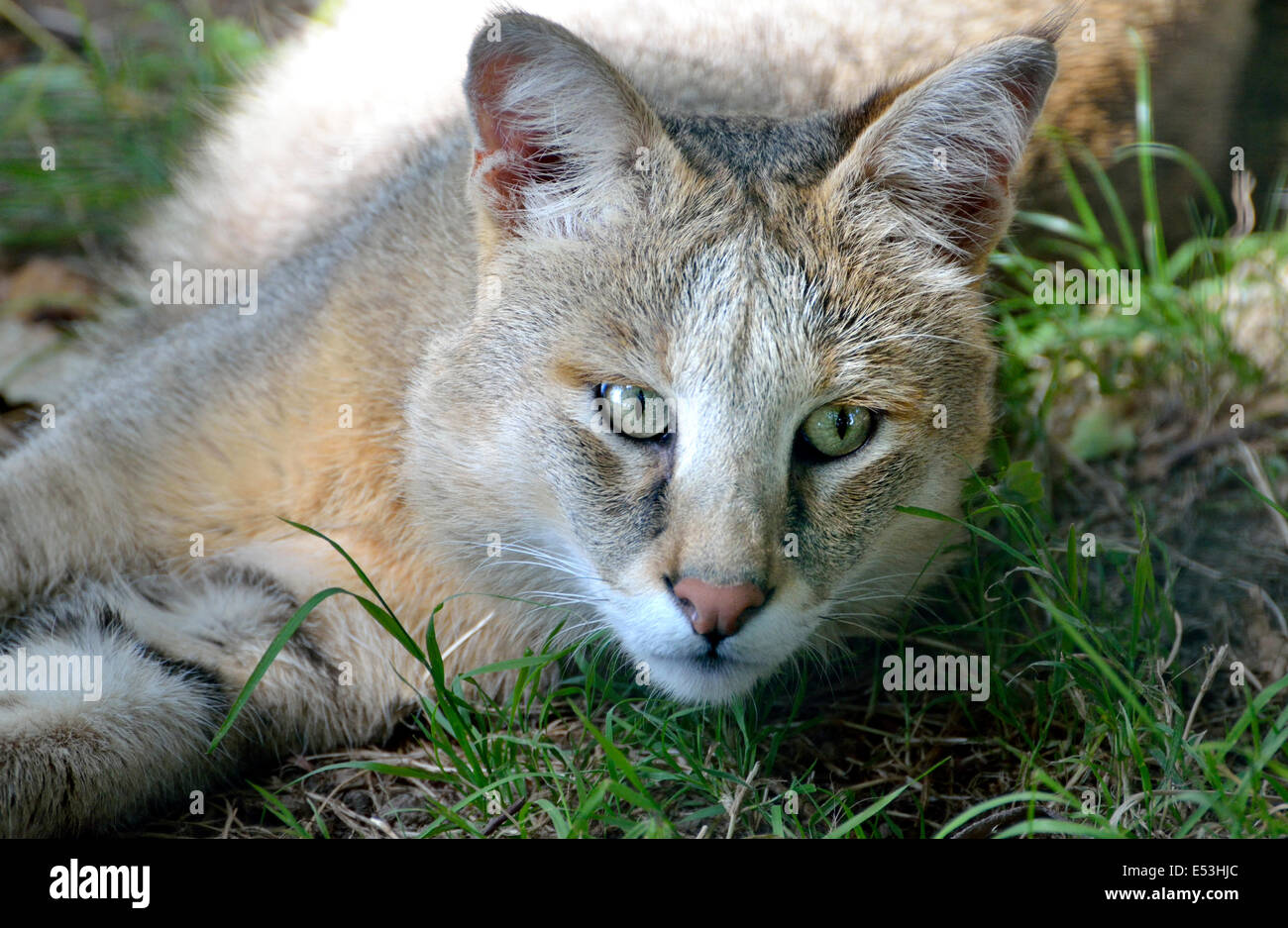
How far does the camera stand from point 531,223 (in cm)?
309

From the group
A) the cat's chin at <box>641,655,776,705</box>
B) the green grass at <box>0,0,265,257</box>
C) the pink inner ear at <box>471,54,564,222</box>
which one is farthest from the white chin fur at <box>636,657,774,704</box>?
the green grass at <box>0,0,265,257</box>

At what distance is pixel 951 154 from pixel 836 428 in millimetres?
778

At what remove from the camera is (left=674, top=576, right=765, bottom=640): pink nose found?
253 cm

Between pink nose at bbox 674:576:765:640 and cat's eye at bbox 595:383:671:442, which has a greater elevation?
cat's eye at bbox 595:383:671:442

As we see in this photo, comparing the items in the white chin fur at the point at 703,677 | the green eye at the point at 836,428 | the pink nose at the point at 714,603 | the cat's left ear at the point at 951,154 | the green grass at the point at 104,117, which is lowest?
the white chin fur at the point at 703,677

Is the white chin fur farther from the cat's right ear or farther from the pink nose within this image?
the cat's right ear

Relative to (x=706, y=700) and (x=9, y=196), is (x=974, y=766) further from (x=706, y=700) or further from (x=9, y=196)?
(x=9, y=196)

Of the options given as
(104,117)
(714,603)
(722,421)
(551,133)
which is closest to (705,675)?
(714,603)

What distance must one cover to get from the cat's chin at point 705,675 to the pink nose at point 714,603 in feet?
0.40

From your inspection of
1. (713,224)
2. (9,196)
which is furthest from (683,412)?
(9,196)

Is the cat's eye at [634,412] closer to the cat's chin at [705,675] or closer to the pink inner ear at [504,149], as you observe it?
the cat's chin at [705,675]

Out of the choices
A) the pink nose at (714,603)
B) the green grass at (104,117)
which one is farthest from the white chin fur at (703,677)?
the green grass at (104,117)

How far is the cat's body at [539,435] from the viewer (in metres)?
2.73

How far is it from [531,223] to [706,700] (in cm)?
124
